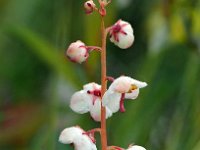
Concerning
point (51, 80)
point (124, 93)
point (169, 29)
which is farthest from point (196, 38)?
point (124, 93)

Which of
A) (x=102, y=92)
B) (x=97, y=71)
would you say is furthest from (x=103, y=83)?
(x=97, y=71)

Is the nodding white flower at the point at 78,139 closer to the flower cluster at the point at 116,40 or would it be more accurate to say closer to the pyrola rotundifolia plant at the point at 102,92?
the pyrola rotundifolia plant at the point at 102,92

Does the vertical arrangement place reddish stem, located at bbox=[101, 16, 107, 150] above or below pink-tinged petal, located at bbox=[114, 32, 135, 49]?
below

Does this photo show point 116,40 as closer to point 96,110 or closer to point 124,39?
point 124,39

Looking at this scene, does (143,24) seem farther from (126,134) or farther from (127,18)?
(126,134)

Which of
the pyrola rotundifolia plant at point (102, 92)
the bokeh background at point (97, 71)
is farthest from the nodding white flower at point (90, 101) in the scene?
the bokeh background at point (97, 71)

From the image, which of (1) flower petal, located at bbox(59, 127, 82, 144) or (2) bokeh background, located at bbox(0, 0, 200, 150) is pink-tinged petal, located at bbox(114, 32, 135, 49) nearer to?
(1) flower petal, located at bbox(59, 127, 82, 144)

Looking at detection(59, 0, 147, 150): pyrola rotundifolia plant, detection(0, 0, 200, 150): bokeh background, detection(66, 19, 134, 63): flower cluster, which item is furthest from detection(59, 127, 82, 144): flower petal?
detection(0, 0, 200, 150): bokeh background
